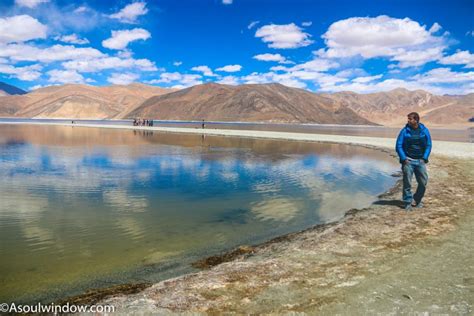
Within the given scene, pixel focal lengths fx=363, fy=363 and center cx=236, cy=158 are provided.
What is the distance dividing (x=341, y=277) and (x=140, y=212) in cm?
711

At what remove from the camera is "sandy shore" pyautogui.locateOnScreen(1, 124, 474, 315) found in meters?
5.09

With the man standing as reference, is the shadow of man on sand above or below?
below

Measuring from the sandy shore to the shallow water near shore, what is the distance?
1.17 metres

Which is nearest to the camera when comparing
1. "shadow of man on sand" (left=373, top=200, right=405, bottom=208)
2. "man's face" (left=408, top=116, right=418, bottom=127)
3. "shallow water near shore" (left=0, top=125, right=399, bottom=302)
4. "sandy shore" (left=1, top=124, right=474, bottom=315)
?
"sandy shore" (left=1, top=124, right=474, bottom=315)

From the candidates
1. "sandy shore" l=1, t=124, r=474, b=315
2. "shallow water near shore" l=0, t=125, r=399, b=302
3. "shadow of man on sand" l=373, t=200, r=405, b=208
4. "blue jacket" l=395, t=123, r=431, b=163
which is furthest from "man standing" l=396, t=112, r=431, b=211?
"shallow water near shore" l=0, t=125, r=399, b=302

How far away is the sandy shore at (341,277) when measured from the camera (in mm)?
5094

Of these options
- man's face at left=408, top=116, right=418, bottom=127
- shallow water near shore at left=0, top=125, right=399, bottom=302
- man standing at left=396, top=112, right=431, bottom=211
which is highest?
man's face at left=408, top=116, right=418, bottom=127

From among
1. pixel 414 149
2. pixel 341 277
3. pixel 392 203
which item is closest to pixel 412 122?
pixel 414 149

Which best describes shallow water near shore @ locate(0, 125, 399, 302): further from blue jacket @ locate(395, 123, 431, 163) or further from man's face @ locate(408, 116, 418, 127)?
man's face @ locate(408, 116, 418, 127)

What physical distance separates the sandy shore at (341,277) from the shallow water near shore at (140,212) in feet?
3.85

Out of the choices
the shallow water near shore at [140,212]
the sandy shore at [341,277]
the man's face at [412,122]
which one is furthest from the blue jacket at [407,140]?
the shallow water near shore at [140,212]

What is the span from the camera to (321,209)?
12312 mm

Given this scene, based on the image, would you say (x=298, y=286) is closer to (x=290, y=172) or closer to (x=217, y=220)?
(x=217, y=220)

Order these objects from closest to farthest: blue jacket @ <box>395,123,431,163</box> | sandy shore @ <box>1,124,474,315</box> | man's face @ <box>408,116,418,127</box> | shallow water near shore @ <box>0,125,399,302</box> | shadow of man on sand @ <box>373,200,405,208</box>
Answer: sandy shore @ <box>1,124,474,315</box>
shallow water near shore @ <box>0,125,399,302</box>
man's face @ <box>408,116,418,127</box>
blue jacket @ <box>395,123,431,163</box>
shadow of man on sand @ <box>373,200,405,208</box>
